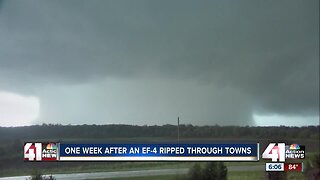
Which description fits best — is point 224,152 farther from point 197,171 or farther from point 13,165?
point 13,165

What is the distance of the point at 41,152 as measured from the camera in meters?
12.0

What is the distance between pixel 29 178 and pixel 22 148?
111cm

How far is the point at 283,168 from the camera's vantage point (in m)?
12.1

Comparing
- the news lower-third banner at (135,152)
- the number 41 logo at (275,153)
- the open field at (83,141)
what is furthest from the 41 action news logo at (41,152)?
the number 41 logo at (275,153)

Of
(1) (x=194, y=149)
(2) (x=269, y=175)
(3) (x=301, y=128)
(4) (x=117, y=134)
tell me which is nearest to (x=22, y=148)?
(4) (x=117, y=134)

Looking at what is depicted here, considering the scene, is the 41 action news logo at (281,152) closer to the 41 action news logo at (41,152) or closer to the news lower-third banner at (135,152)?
the news lower-third banner at (135,152)

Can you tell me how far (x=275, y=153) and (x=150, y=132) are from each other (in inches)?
143

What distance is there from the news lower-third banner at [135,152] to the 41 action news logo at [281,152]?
27 centimetres

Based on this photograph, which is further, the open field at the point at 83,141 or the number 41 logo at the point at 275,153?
the open field at the point at 83,141

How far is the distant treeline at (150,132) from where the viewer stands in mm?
13188

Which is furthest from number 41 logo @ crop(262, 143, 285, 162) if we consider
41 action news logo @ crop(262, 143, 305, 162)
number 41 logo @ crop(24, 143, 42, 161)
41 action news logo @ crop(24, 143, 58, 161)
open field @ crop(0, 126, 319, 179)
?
number 41 logo @ crop(24, 143, 42, 161)

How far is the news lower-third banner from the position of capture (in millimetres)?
11992

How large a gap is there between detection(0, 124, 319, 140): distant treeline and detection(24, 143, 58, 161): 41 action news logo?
63 centimetres

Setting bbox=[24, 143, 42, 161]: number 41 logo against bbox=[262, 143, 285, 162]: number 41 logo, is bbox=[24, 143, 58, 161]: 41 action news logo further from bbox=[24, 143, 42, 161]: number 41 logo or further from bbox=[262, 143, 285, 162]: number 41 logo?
bbox=[262, 143, 285, 162]: number 41 logo
